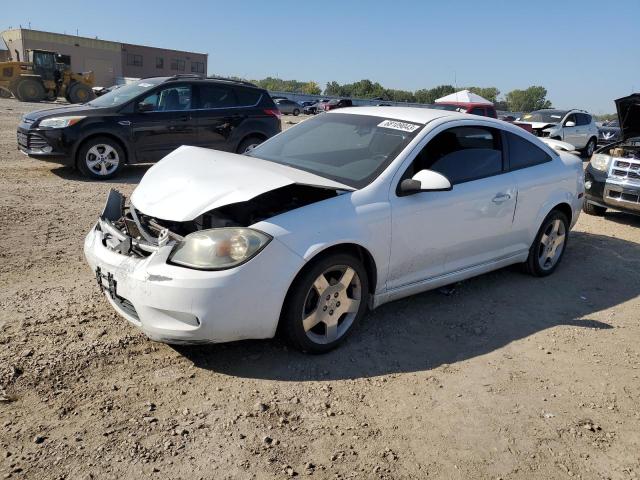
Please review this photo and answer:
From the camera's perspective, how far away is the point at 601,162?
832 centimetres

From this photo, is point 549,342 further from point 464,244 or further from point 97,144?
point 97,144

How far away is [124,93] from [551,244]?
7332 millimetres

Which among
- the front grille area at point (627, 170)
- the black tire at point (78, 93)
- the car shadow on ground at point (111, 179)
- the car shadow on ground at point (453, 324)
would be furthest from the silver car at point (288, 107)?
the car shadow on ground at point (453, 324)

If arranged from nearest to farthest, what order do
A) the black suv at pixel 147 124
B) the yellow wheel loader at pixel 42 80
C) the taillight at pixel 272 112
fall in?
the black suv at pixel 147 124 → the taillight at pixel 272 112 → the yellow wheel loader at pixel 42 80

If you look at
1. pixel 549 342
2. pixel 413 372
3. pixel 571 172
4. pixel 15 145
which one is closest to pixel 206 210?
pixel 413 372

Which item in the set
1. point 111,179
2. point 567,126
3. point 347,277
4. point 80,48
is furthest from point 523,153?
point 80,48

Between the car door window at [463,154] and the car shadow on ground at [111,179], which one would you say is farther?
the car shadow on ground at [111,179]

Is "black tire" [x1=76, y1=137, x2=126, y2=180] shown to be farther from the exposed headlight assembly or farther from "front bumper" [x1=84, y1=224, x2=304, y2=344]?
"front bumper" [x1=84, y1=224, x2=304, y2=344]

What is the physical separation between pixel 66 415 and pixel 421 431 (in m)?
1.86

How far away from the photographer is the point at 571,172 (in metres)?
5.41

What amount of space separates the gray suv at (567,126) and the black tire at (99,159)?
1271 cm

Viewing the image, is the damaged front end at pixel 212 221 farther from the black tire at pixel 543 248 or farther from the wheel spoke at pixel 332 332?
the black tire at pixel 543 248

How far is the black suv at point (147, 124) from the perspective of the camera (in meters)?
8.57

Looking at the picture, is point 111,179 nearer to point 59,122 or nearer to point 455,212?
point 59,122
